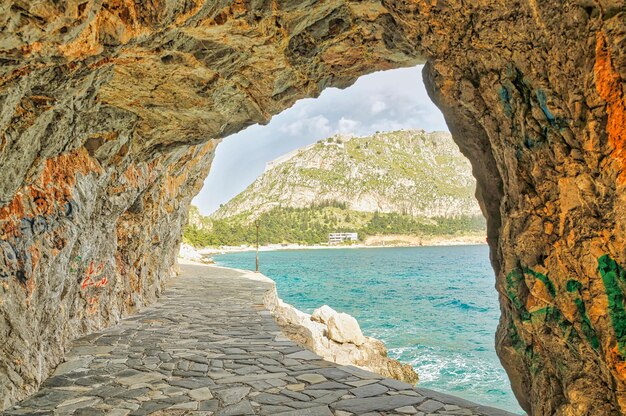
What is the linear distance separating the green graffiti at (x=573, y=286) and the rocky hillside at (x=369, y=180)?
13623 cm

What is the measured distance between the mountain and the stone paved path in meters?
96.8

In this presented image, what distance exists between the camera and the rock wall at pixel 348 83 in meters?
2.92

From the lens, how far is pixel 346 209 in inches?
5576

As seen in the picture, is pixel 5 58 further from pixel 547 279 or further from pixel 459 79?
pixel 547 279

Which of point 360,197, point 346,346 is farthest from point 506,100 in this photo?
point 360,197

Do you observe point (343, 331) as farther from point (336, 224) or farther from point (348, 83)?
point (336, 224)

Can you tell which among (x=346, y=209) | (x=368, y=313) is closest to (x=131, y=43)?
(x=368, y=313)

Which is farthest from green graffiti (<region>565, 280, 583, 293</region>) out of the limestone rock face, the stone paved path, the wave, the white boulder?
the wave

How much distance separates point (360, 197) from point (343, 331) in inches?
5107

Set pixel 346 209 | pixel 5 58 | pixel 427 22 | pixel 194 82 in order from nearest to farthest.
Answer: pixel 5 58, pixel 427 22, pixel 194 82, pixel 346 209

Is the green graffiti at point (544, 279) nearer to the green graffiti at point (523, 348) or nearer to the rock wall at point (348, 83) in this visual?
the rock wall at point (348, 83)

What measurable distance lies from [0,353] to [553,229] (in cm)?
570

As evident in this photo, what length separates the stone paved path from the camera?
4.79 metres

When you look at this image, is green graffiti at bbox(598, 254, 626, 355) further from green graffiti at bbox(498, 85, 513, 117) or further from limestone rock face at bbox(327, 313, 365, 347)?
limestone rock face at bbox(327, 313, 365, 347)
